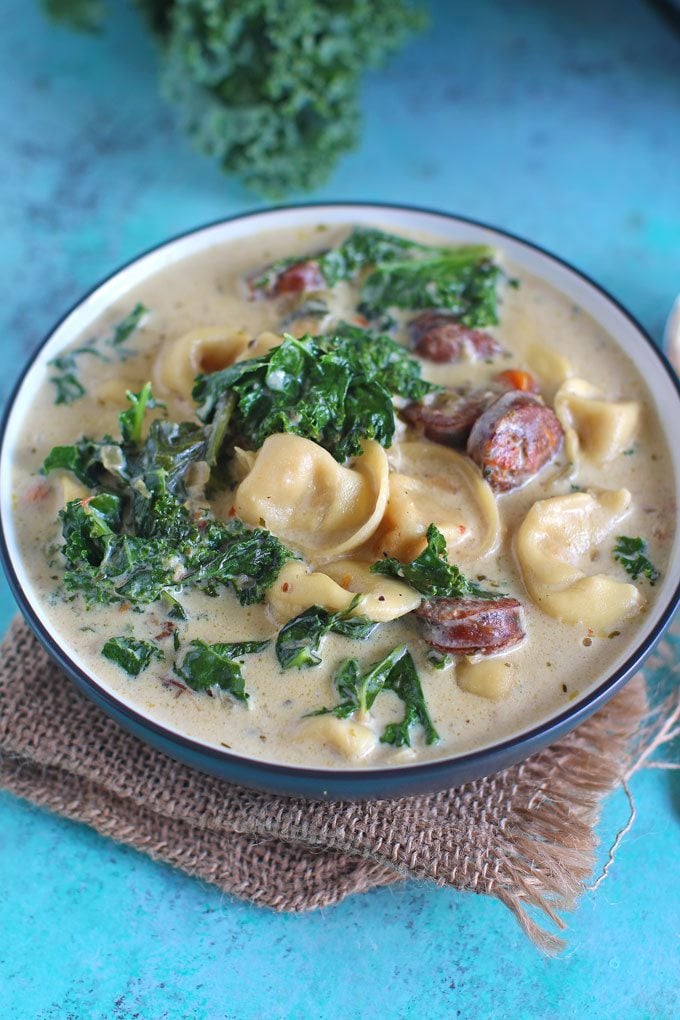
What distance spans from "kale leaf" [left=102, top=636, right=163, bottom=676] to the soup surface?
0.01 metres

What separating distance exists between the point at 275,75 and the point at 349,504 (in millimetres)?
3930

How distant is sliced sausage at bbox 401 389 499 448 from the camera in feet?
18.8

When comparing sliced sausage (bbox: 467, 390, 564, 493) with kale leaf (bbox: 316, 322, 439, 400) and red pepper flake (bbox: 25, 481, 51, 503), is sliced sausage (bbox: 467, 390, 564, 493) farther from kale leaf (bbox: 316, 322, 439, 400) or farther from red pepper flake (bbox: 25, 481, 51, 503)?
red pepper flake (bbox: 25, 481, 51, 503)

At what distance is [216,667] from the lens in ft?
16.1

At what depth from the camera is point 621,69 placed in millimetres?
9578

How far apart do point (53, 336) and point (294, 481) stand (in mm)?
1928

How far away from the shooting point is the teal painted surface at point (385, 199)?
507 cm

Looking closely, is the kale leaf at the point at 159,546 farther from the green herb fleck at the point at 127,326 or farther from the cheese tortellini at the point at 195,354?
the green herb fleck at the point at 127,326

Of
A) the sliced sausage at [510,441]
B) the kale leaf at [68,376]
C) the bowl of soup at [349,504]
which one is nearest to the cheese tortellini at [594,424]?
the bowl of soup at [349,504]

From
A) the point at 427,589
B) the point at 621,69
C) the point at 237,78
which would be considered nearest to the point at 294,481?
the point at 427,589

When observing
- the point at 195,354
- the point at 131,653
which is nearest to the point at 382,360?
the point at 195,354

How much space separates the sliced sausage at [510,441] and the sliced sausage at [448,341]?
1.78 feet

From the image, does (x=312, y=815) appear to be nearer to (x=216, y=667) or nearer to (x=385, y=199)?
(x=216, y=667)

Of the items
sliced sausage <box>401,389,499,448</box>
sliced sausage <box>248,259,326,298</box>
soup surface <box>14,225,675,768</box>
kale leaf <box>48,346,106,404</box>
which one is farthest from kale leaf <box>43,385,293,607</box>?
sliced sausage <box>248,259,326,298</box>
